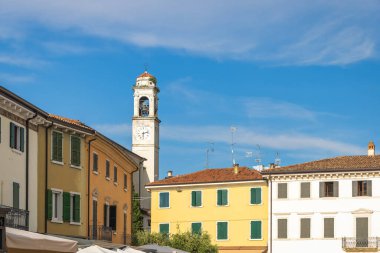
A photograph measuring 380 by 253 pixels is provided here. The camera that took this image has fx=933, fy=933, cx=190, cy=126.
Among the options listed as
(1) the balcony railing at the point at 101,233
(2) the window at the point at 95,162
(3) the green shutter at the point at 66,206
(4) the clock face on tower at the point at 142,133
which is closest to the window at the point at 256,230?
(1) the balcony railing at the point at 101,233

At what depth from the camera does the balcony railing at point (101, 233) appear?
146 ft

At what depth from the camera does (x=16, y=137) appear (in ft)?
117

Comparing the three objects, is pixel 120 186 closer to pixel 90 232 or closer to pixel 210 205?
pixel 90 232

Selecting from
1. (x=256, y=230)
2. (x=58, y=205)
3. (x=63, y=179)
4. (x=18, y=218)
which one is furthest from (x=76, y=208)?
(x=256, y=230)

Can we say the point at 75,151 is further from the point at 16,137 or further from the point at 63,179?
the point at 16,137

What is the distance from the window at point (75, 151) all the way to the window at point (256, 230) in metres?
30.5

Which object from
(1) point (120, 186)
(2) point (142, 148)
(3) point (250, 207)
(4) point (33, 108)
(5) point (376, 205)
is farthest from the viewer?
(2) point (142, 148)

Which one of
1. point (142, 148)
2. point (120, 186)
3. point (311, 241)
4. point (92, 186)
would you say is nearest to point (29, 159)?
point (92, 186)

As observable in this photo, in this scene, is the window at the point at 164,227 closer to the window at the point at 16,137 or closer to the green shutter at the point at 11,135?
the window at the point at 16,137

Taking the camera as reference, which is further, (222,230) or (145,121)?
(145,121)

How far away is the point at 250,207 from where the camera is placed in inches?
2793

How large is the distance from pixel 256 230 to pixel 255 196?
102 inches

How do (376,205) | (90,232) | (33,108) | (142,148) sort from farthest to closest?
(142,148), (376,205), (90,232), (33,108)

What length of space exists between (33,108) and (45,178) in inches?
144
